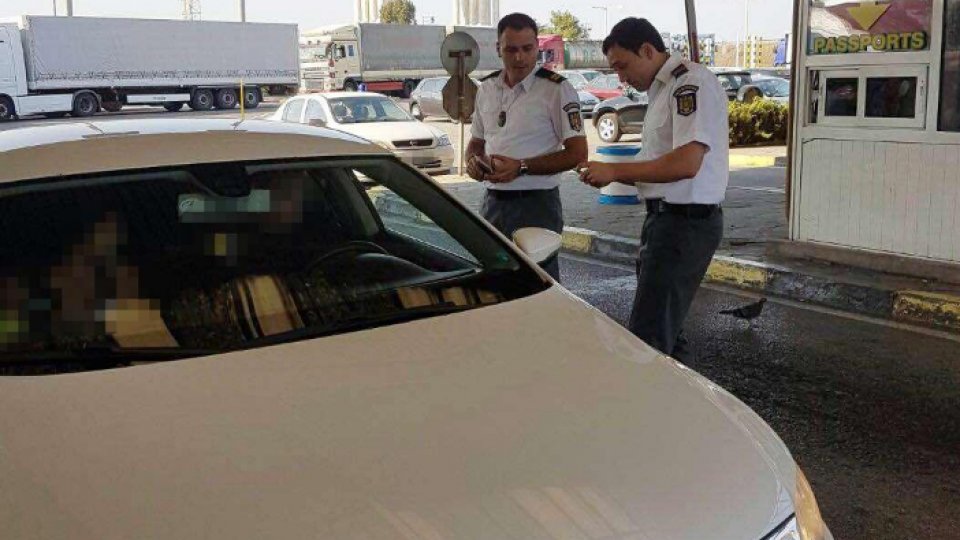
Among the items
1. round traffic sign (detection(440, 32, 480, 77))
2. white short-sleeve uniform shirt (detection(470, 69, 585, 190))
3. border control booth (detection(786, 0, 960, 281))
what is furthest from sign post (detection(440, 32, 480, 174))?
white short-sleeve uniform shirt (detection(470, 69, 585, 190))

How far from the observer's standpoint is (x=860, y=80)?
741 centimetres

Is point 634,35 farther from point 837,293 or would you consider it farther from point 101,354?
point 837,293

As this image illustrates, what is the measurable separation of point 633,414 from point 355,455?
0.65m

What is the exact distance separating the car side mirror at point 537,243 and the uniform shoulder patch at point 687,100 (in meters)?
0.95

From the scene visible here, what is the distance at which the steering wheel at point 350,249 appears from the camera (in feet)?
9.74

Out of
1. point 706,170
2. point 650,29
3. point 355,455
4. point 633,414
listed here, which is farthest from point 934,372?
point 355,455

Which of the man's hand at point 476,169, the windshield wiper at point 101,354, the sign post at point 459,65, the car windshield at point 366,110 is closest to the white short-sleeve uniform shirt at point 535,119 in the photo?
the man's hand at point 476,169

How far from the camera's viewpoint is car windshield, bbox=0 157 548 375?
2.53 meters

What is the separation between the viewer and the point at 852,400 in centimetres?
502

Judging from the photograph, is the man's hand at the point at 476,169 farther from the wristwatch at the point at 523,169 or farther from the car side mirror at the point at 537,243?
the car side mirror at the point at 537,243

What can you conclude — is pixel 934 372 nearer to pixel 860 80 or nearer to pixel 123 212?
pixel 860 80

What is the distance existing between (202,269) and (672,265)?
82.9 inches

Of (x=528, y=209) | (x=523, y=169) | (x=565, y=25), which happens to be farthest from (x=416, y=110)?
(x=565, y=25)

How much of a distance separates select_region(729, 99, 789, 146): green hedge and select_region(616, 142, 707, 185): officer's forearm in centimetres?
1469
